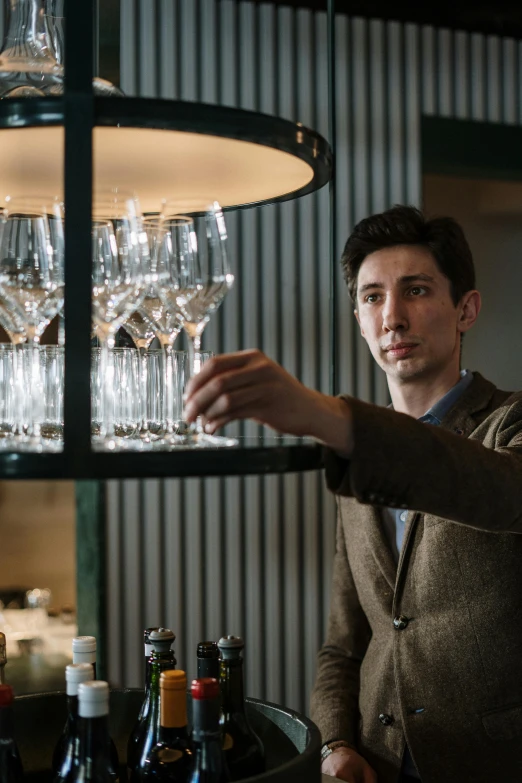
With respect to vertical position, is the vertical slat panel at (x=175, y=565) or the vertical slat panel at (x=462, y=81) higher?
the vertical slat panel at (x=462, y=81)

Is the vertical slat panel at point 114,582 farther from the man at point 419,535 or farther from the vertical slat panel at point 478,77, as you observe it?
the vertical slat panel at point 478,77

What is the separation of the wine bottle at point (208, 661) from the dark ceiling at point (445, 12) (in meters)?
3.15

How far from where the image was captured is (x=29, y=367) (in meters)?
1.19

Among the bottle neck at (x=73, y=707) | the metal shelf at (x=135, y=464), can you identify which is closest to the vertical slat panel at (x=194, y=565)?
the bottle neck at (x=73, y=707)

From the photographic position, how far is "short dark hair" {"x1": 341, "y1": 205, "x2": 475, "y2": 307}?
2307 millimetres

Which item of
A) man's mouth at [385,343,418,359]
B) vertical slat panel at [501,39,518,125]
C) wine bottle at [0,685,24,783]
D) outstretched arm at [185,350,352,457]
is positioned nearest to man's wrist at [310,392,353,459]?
outstretched arm at [185,350,352,457]

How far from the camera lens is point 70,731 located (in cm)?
125

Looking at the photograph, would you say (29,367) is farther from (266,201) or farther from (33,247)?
(266,201)

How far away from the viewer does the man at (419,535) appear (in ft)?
4.25

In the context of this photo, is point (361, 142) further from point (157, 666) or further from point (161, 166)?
point (157, 666)

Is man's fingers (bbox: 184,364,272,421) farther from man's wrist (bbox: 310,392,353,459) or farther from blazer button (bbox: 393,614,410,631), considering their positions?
blazer button (bbox: 393,614,410,631)

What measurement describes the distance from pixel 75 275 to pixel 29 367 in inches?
8.9

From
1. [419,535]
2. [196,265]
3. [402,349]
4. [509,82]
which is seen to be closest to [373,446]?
[196,265]

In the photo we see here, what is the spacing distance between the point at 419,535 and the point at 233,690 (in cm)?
82
